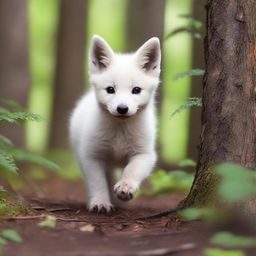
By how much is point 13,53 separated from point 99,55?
19.1 ft

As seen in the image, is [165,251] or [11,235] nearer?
[165,251]

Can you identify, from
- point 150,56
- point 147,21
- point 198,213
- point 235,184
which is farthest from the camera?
point 147,21

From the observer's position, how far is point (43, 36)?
25.9 meters

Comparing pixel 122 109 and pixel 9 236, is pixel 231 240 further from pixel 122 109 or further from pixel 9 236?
pixel 122 109

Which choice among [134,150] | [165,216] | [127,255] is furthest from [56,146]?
[127,255]

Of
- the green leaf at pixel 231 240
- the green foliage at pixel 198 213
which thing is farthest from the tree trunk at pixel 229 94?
the green leaf at pixel 231 240

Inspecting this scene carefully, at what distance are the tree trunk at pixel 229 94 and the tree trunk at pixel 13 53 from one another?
783 centimetres

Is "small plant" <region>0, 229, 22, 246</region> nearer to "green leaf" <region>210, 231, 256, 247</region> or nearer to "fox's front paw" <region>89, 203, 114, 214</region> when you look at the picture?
"green leaf" <region>210, 231, 256, 247</region>

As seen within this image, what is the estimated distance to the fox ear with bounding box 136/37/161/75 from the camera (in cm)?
Result: 690

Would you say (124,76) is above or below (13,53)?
below

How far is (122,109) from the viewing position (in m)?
6.32

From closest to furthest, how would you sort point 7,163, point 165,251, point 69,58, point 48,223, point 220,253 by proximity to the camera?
point 220,253 → point 165,251 → point 48,223 → point 7,163 → point 69,58

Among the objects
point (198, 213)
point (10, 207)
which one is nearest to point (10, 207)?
point (10, 207)

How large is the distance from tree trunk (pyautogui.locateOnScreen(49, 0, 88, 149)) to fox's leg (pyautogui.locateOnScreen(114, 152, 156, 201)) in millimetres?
8729
